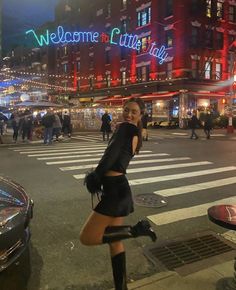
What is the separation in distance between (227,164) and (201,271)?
26.0 ft

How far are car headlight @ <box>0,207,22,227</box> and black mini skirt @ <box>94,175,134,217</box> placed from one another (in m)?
0.76

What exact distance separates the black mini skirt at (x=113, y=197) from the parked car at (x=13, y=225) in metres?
0.72

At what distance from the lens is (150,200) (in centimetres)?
708

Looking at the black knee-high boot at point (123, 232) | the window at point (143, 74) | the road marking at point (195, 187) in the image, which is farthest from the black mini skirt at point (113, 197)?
the window at point (143, 74)

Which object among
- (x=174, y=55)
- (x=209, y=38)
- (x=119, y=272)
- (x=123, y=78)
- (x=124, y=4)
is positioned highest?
(x=124, y=4)

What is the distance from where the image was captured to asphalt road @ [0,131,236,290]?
398 cm

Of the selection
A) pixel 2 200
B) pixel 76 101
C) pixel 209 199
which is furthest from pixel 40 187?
pixel 76 101

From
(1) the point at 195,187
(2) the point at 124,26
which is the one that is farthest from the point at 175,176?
(2) the point at 124,26

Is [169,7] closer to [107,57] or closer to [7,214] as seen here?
[107,57]

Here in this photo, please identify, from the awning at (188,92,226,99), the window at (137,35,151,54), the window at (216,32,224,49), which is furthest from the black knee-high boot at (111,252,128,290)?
the window at (216,32,224,49)

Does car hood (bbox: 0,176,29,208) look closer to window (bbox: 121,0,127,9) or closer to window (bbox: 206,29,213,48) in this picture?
window (bbox: 206,29,213,48)

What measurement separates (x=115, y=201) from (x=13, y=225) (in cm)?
94

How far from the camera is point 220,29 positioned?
124 feet

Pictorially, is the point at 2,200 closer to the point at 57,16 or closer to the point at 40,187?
the point at 40,187
